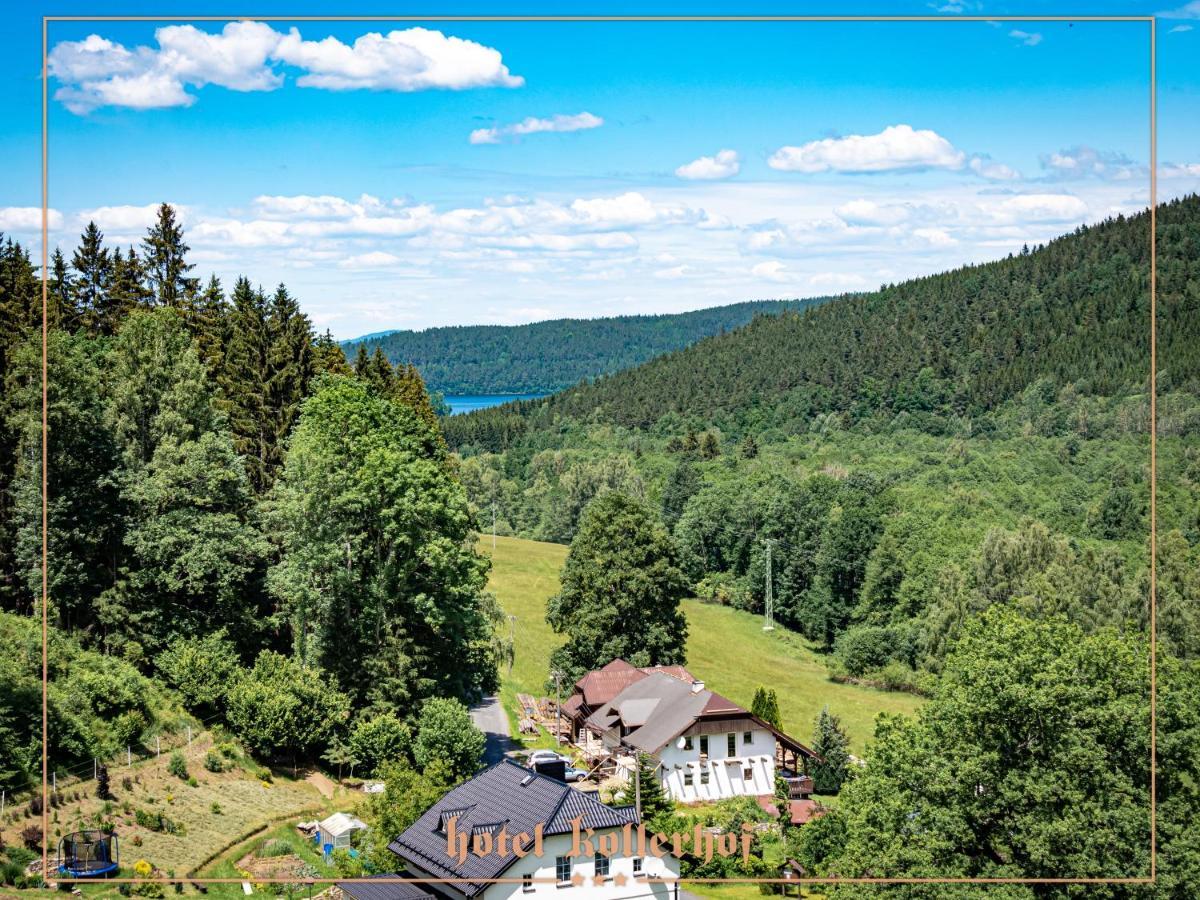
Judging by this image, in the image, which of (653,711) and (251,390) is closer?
(251,390)

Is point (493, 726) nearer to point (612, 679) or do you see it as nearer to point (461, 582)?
point (612, 679)

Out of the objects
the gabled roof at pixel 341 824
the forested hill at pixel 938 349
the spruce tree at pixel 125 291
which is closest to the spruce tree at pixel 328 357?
the spruce tree at pixel 125 291

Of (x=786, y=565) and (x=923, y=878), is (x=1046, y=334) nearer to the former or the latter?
(x=786, y=565)

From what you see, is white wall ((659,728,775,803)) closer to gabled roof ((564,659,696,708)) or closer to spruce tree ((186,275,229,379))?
gabled roof ((564,659,696,708))

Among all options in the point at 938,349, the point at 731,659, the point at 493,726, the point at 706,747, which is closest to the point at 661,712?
the point at 706,747

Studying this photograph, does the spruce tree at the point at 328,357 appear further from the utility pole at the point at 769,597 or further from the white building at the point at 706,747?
the utility pole at the point at 769,597

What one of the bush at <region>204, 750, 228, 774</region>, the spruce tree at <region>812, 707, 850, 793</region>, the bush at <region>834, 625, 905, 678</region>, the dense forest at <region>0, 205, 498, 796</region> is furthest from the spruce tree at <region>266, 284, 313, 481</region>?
the bush at <region>834, 625, 905, 678</region>
